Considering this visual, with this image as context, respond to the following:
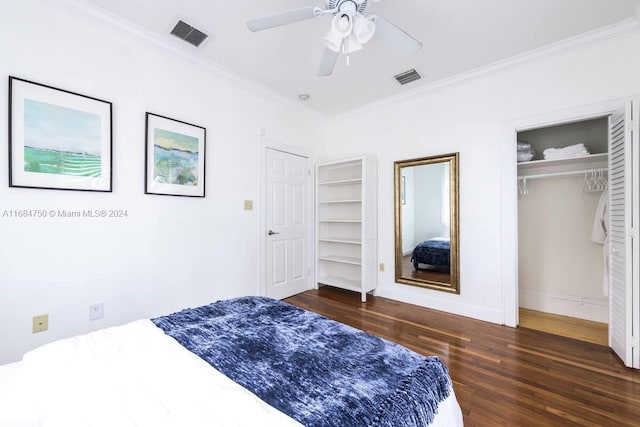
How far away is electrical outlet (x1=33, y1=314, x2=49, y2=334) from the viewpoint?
186cm

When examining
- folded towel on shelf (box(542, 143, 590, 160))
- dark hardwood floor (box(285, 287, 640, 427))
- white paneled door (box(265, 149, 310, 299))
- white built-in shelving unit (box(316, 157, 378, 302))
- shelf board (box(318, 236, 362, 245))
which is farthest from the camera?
shelf board (box(318, 236, 362, 245))

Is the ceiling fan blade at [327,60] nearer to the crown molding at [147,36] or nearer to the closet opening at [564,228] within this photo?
the crown molding at [147,36]

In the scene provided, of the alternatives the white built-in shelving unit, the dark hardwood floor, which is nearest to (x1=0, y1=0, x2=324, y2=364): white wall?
the white built-in shelving unit

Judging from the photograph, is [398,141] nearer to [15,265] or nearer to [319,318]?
[319,318]

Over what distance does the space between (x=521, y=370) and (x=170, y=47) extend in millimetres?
3886

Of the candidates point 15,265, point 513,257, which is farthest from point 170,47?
point 513,257

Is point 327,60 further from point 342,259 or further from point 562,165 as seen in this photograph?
point 562,165

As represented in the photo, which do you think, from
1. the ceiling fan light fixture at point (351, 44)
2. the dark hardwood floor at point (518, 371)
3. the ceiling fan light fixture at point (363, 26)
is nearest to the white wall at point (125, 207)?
the dark hardwood floor at point (518, 371)

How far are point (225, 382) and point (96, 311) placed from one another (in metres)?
1.83

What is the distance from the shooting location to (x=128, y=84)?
2.27 metres

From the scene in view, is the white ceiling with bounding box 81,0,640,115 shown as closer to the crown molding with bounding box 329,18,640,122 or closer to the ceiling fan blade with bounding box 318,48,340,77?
the crown molding with bounding box 329,18,640,122

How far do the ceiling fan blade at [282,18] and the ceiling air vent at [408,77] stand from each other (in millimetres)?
1647

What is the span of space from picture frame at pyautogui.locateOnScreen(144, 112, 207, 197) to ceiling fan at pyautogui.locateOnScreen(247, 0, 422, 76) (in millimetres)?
1305

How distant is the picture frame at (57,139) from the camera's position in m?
1.79
